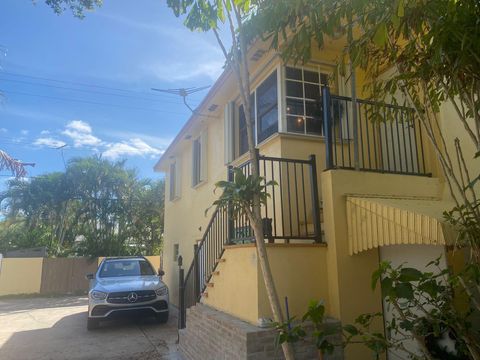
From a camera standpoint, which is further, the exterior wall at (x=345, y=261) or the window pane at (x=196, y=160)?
the window pane at (x=196, y=160)

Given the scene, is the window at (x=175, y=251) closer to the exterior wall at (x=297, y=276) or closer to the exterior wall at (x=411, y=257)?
the exterior wall at (x=297, y=276)

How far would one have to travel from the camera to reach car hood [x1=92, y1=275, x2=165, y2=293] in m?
8.97

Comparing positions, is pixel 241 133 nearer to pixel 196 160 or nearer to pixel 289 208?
pixel 196 160

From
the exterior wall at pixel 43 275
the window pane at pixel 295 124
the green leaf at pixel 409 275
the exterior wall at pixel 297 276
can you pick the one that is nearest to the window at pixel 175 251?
the exterior wall at pixel 43 275

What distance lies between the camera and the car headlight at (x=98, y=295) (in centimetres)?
871

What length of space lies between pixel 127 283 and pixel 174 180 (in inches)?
240

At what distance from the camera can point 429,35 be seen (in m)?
2.33

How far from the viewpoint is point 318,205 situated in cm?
505

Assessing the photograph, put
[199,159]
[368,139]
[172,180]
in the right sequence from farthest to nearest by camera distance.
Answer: [172,180] < [199,159] < [368,139]

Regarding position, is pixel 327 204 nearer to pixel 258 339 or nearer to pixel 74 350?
pixel 258 339

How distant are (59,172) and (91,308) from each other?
15.6 m

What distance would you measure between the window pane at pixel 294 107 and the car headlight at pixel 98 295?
6115mm

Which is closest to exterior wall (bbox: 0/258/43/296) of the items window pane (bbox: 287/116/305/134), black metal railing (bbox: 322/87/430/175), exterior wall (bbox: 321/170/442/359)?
window pane (bbox: 287/116/305/134)

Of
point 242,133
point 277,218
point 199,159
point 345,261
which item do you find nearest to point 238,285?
point 345,261
